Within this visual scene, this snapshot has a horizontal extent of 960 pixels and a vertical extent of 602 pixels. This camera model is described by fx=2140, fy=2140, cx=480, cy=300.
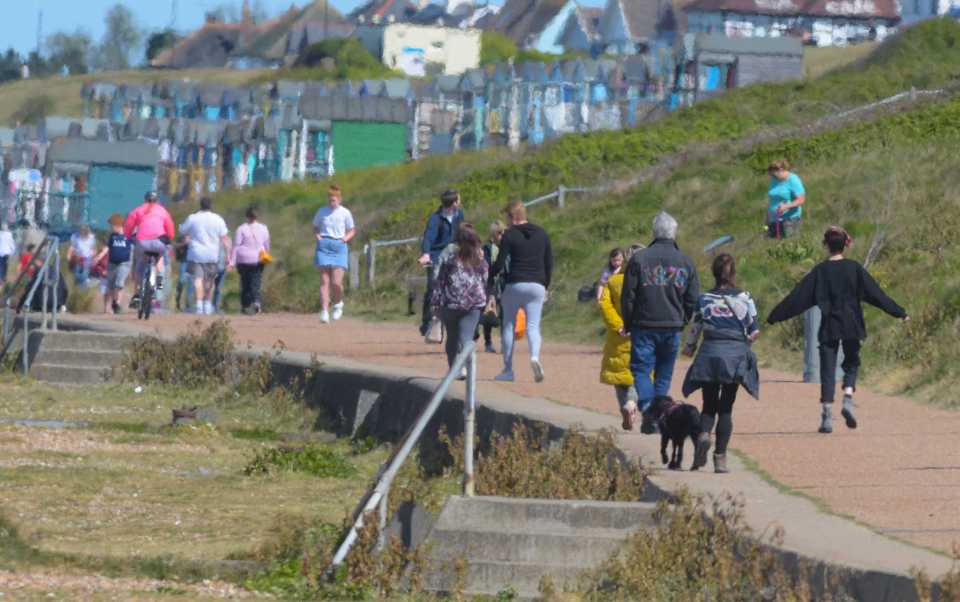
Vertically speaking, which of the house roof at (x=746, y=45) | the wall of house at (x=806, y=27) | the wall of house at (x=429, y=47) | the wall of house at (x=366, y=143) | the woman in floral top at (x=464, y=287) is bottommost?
the woman in floral top at (x=464, y=287)

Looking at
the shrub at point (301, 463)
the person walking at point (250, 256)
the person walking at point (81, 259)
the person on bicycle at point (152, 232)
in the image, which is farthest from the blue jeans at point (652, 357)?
the person walking at point (81, 259)

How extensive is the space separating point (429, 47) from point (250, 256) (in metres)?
108

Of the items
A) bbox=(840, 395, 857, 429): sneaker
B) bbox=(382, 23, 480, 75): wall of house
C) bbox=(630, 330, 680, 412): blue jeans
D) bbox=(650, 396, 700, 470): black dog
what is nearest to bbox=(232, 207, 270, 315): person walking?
bbox=(840, 395, 857, 429): sneaker

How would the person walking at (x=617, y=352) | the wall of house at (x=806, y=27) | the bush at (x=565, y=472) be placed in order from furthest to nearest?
the wall of house at (x=806, y=27)
the person walking at (x=617, y=352)
the bush at (x=565, y=472)

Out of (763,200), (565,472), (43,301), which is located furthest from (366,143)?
(565,472)

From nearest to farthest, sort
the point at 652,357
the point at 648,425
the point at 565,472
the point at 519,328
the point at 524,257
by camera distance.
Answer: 1. the point at 565,472
2. the point at 648,425
3. the point at 652,357
4. the point at 524,257
5. the point at 519,328

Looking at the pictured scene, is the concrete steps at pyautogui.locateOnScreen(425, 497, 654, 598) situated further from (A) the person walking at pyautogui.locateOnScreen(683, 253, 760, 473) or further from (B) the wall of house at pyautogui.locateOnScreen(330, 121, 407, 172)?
(B) the wall of house at pyautogui.locateOnScreen(330, 121, 407, 172)

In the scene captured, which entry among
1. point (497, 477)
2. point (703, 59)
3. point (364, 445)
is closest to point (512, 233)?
point (364, 445)

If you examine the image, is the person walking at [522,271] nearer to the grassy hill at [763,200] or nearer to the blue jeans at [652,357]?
the grassy hill at [763,200]

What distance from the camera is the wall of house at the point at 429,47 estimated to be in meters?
134

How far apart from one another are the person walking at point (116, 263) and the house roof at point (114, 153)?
42.1 meters

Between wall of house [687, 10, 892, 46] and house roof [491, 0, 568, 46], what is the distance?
53.3ft

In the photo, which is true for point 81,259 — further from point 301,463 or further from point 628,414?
point 628,414

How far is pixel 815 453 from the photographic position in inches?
535
